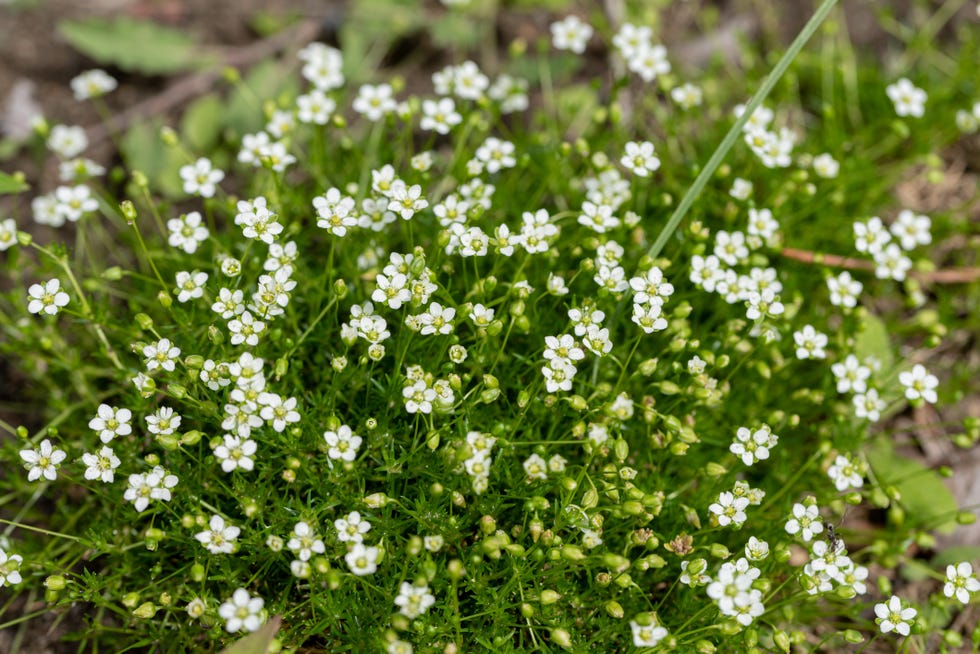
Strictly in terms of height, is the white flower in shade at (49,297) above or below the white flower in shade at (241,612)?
above

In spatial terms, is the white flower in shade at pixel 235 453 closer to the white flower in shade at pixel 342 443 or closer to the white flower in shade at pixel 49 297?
the white flower in shade at pixel 342 443

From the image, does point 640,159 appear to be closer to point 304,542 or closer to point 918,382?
point 918,382

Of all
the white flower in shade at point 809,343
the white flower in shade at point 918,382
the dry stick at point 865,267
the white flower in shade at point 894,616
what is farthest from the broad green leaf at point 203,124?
the white flower in shade at point 894,616

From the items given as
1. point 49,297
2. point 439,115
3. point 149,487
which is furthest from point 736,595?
point 49,297

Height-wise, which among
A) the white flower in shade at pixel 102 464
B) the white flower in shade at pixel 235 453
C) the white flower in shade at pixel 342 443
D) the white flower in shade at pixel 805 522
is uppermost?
the white flower in shade at pixel 342 443

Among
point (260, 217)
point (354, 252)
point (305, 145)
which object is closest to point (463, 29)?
point (305, 145)

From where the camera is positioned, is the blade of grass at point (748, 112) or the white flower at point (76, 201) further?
the white flower at point (76, 201)

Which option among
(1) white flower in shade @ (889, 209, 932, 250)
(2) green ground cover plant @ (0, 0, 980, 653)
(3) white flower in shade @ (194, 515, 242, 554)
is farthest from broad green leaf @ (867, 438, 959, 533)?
(3) white flower in shade @ (194, 515, 242, 554)

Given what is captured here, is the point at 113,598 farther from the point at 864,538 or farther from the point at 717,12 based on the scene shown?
the point at 717,12
